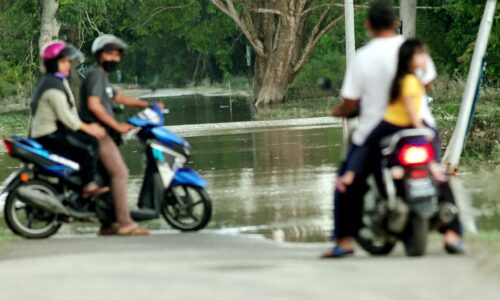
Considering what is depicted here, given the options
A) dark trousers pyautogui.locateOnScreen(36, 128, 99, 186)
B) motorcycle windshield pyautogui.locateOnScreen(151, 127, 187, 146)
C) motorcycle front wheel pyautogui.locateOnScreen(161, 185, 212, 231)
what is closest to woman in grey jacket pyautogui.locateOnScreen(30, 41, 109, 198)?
dark trousers pyautogui.locateOnScreen(36, 128, 99, 186)

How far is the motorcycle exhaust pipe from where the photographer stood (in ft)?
39.6

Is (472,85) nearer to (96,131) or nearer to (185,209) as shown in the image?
(185,209)

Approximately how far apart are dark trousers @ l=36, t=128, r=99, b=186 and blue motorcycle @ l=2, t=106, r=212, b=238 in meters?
0.06

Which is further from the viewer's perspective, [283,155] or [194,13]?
[194,13]

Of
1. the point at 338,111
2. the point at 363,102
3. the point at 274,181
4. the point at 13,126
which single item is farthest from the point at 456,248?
the point at 13,126

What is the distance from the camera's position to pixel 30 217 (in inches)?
483

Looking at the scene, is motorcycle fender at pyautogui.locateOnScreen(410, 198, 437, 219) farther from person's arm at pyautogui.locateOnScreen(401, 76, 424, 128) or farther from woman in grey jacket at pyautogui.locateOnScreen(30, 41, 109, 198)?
woman in grey jacket at pyautogui.locateOnScreen(30, 41, 109, 198)

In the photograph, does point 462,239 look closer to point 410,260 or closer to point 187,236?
point 410,260

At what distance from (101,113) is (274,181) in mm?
5594

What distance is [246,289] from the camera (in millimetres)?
7445

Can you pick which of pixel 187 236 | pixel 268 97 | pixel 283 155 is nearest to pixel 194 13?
pixel 268 97

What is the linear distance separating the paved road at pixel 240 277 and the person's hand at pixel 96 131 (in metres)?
1.95

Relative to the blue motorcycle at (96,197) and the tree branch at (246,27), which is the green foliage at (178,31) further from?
the blue motorcycle at (96,197)

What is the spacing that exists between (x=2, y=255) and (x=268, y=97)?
132 feet
